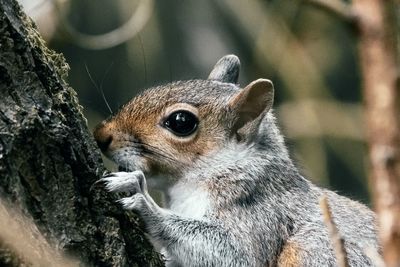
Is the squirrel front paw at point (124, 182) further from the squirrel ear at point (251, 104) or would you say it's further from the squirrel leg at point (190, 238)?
the squirrel ear at point (251, 104)

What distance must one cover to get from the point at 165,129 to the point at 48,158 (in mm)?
1171

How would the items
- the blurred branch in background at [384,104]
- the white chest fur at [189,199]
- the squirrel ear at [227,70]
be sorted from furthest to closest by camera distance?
the squirrel ear at [227,70]
the white chest fur at [189,199]
the blurred branch in background at [384,104]

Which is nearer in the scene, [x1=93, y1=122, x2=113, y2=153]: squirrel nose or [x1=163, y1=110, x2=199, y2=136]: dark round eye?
[x1=93, y1=122, x2=113, y2=153]: squirrel nose

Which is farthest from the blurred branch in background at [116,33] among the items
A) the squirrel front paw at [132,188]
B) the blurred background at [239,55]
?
the squirrel front paw at [132,188]

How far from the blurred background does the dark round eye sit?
2055 millimetres

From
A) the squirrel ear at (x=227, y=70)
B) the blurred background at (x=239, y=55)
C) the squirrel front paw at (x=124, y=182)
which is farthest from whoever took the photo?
the blurred background at (x=239, y=55)

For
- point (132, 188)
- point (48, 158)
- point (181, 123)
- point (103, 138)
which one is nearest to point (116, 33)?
point (181, 123)

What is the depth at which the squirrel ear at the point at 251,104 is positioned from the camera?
11.5 ft

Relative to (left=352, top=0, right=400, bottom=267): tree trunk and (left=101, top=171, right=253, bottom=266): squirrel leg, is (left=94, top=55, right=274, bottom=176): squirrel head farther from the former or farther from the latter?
(left=352, top=0, right=400, bottom=267): tree trunk

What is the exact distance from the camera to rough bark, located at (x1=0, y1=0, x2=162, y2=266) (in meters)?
2.26

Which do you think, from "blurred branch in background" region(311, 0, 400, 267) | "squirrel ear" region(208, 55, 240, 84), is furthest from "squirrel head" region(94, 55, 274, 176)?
"blurred branch in background" region(311, 0, 400, 267)

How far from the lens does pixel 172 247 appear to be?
10.7 feet

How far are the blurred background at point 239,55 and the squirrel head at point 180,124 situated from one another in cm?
201

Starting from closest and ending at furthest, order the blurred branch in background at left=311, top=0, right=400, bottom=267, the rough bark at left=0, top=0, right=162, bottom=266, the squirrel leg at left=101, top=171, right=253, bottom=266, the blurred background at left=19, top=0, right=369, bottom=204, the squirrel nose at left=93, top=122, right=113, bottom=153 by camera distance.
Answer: the blurred branch in background at left=311, top=0, right=400, bottom=267
the rough bark at left=0, top=0, right=162, bottom=266
the squirrel leg at left=101, top=171, right=253, bottom=266
the squirrel nose at left=93, top=122, right=113, bottom=153
the blurred background at left=19, top=0, right=369, bottom=204
